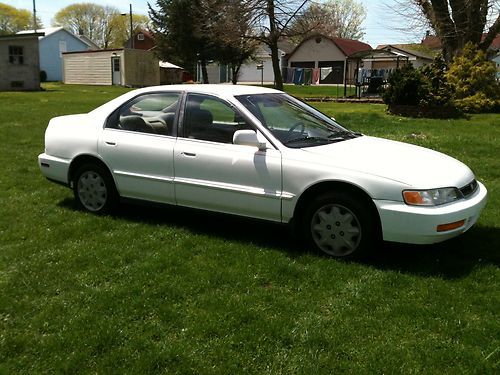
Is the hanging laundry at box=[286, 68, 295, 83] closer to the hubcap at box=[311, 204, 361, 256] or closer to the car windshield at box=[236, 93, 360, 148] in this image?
the car windshield at box=[236, 93, 360, 148]

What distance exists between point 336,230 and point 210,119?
1698 mm

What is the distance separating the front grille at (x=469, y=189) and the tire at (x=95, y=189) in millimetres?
3458

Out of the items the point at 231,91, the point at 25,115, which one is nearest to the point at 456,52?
the point at 25,115

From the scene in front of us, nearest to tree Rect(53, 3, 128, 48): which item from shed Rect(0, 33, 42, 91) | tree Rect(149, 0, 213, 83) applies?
tree Rect(149, 0, 213, 83)

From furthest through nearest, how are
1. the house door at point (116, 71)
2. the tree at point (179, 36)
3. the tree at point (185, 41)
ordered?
the house door at point (116, 71), the tree at point (179, 36), the tree at point (185, 41)

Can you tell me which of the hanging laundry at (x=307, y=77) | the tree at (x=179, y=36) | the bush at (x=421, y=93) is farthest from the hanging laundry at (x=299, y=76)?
the bush at (x=421, y=93)

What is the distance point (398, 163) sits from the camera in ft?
14.7

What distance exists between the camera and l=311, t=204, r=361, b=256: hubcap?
442 centimetres

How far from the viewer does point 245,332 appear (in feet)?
11.1

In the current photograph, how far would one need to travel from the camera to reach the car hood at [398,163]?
4266 millimetres

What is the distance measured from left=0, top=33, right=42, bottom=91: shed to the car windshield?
2906cm

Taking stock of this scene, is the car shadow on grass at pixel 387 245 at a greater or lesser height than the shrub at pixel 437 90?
lesser

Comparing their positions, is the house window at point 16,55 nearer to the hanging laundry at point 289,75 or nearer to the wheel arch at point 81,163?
the hanging laundry at point 289,75

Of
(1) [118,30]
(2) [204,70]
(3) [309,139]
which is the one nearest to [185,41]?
(2) [204,70]
